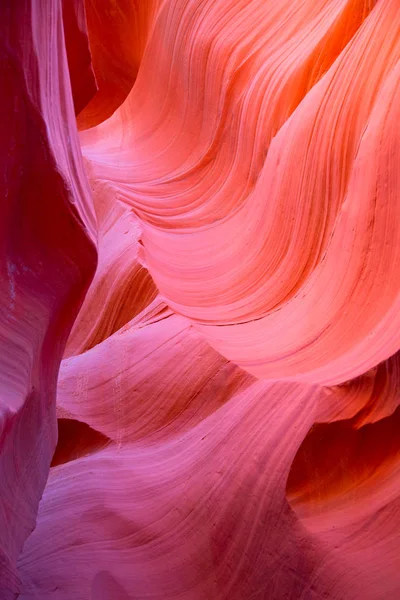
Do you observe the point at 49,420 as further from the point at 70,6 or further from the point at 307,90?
the point at 307,90

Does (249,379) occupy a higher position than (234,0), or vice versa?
(234,0)

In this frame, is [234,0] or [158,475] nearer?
[158,475]

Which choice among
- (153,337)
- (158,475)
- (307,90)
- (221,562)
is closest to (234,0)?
(307,90)

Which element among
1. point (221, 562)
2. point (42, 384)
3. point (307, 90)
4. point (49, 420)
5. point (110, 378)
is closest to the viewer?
point (42, 384)

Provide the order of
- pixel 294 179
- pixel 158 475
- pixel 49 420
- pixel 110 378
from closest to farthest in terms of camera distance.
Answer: pixel 49 420, pixel 158 475, pixel 110 378, pixel 294 179

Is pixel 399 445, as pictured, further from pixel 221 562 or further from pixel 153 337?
pixel 153 337

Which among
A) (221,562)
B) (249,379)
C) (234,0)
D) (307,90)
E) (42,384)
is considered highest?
(234,0)
